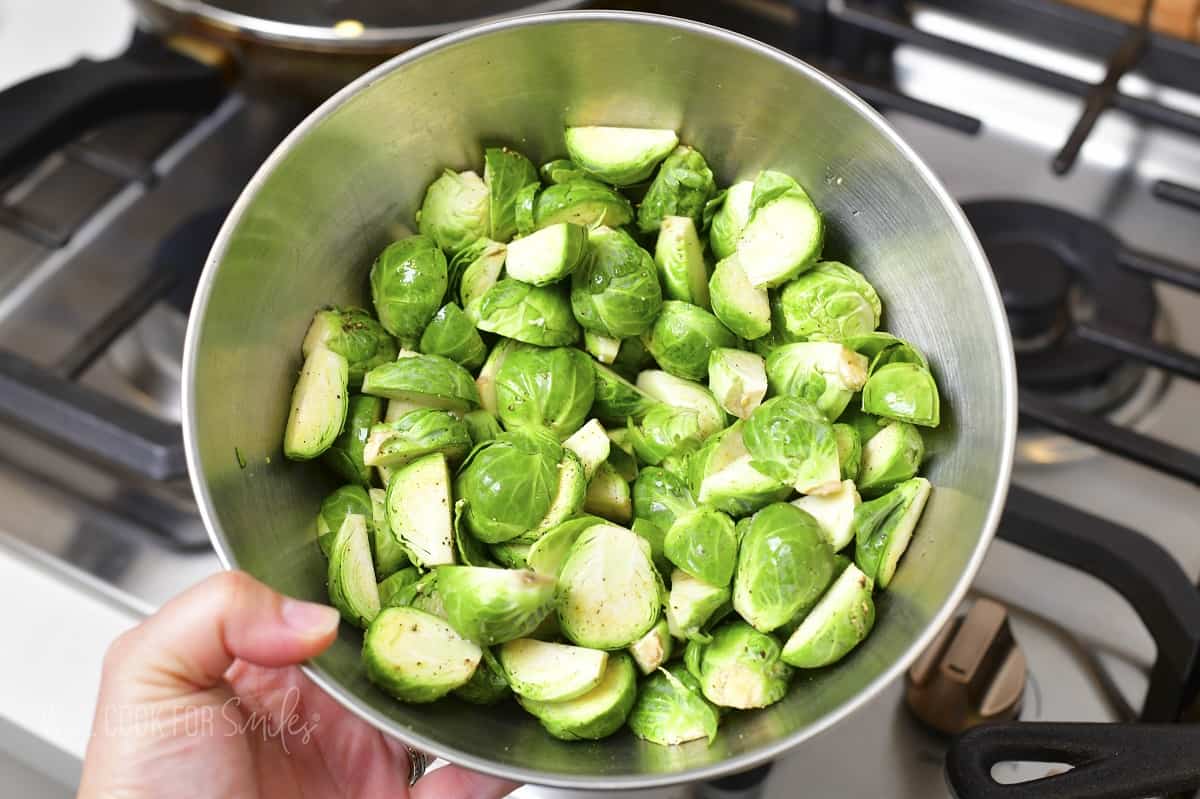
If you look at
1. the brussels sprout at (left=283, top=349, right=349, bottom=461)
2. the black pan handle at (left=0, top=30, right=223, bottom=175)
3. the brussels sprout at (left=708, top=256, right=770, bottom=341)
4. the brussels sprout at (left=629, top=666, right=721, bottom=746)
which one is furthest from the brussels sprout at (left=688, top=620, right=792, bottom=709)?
the black pan handle at (left=0, top=30, right=223, bottom=175)

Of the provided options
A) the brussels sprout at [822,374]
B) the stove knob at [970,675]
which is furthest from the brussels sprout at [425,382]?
the stove knob at [970,675]

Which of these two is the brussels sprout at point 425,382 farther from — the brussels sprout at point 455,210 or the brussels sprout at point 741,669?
the brussels sprout at point 741,669

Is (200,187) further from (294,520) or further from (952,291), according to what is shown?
(952,291)

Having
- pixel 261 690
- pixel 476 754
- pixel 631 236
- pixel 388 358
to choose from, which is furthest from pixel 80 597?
pixel 631 236

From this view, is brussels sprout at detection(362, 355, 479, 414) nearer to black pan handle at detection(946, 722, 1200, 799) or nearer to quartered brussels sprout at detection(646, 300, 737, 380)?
quartered brussels sprout at detection(646, 300, 737, 380)

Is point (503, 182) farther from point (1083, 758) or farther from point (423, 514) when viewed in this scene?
point (1083, 758)
